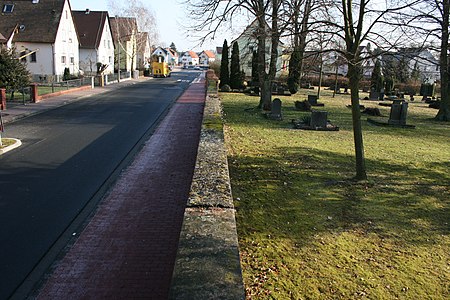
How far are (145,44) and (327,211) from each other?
68.7 meters

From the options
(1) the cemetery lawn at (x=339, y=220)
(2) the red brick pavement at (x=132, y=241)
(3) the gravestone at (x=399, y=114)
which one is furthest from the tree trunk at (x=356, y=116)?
(3) the gravestone at (x=399, y=114)

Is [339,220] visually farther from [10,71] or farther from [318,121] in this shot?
[10,71]

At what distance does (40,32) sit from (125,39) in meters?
23.1

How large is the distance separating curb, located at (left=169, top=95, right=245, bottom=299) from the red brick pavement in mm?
992

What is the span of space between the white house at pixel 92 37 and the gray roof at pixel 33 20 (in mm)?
8400

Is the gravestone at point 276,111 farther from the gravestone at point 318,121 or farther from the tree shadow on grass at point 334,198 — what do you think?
the tree shadow on grass at point 334,198

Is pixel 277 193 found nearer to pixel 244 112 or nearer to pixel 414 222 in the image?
pixel 414 222

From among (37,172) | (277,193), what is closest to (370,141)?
(277,193)

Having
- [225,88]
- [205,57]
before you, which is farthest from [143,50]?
[205,57]

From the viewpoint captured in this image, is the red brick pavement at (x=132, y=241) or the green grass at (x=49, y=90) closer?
the red brick pavement at (x=132, y=241)

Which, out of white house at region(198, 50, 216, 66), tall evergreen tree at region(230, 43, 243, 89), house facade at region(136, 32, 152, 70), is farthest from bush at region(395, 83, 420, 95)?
white house at region(198, 50, 216, 66)

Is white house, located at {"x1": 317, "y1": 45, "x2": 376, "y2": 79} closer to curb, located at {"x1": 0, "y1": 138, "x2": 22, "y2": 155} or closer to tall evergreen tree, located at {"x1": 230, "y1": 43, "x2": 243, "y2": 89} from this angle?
curb, located at {"x1": 0, "y1": 138, "x2": 22, "y2": 155}

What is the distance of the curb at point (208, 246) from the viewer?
11.3 ft

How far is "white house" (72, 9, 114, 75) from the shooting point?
5144 cm
